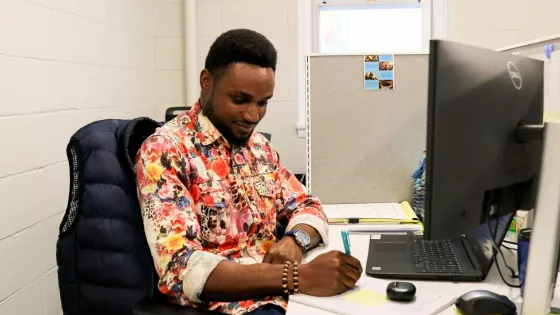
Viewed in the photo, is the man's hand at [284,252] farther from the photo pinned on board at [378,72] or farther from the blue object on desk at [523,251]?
the photo pinned on board at [378,72]

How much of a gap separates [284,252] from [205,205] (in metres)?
0.23

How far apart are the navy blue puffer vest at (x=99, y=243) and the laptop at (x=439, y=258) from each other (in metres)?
0.53

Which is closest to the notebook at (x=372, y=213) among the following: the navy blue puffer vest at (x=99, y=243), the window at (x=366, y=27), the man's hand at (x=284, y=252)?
the man's hand at (x=284, y=252)

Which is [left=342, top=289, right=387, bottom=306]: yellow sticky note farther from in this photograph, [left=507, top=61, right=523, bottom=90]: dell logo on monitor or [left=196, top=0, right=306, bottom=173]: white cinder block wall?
[left=196, top=0, right=306, bottom=173]: white cinder block wall

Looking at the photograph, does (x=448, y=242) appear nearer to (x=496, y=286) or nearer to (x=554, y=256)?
(x=496, y=286)

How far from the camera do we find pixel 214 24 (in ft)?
9.84

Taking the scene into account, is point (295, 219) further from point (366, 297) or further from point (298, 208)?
point (366, 297)

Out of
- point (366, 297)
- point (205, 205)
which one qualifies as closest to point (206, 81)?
point (205, 205)

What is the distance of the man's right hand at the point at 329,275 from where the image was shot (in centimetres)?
112

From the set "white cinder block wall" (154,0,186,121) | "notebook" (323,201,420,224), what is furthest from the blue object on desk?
"white cinder block wall" (154,0,186,121)

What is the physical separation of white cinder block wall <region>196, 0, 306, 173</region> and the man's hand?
1595mm

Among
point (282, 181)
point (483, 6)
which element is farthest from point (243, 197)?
point (483, 6)

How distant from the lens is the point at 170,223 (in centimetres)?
121

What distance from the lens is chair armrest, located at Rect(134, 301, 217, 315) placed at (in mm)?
1098
